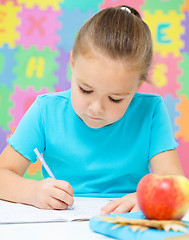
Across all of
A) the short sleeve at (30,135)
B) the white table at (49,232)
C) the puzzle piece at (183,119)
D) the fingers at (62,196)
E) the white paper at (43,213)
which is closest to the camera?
the white table at (49,232)

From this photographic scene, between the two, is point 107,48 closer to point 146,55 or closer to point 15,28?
point 146,55

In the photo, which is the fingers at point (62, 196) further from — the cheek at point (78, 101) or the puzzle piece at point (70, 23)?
the puzzle piece at point (70, 23)

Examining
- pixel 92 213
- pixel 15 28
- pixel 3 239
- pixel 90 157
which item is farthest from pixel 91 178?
pixel 15 28

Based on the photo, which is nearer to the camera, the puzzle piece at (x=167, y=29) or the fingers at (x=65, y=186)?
the fingers at (x=65, y=186)

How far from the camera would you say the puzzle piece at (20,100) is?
6.61 ft

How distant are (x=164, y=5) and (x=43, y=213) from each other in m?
1.52

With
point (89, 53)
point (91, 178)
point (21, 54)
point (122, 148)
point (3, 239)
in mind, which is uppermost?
point (21, 54)

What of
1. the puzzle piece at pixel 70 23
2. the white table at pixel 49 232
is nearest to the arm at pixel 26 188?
the white table at pixel 49 232

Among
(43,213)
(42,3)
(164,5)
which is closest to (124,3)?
(164,5)

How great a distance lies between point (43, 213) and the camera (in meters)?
0.79

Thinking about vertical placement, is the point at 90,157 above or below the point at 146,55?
below

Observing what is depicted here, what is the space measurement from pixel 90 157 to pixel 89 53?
34 centimetres

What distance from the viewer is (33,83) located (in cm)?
201

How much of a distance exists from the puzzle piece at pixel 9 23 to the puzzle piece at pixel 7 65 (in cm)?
4
